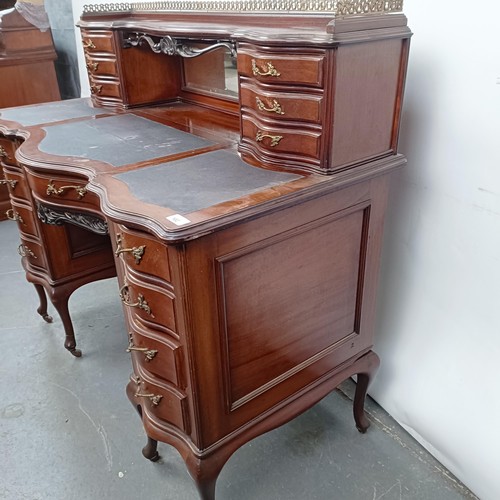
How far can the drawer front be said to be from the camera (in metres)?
1.21

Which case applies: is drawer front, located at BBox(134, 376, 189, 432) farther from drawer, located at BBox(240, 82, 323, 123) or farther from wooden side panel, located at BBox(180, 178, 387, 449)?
drawer, located at BBox(240, 82, 323, 123)

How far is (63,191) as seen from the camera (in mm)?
1470

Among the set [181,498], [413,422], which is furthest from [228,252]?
[413,422]

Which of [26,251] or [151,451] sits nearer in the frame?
[151,451]

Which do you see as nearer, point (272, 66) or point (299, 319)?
point (272, 66)

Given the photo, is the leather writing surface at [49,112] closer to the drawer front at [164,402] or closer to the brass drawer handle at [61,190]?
the brass drawer handle at [61,190]

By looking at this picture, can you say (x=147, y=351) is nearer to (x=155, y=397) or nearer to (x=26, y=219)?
(x=155, y=397)

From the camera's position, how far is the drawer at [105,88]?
1895mm

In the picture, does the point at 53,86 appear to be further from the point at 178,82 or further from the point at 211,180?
the point at 211,180

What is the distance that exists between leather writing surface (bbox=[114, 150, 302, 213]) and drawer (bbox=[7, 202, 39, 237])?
32.7 inches

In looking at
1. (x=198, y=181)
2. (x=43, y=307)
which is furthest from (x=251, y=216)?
(x=43, y=307)

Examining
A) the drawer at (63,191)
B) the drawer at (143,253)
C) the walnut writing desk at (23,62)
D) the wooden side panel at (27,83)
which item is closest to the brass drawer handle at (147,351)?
the drawer at (143,253)

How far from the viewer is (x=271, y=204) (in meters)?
1.04

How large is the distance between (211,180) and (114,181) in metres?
0.23
